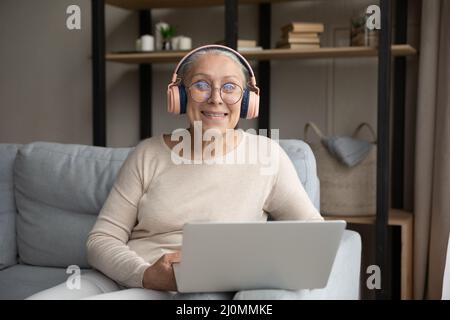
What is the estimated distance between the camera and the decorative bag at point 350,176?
2.97 metres

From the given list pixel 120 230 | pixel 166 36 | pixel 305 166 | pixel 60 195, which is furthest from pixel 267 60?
pixel 120 230

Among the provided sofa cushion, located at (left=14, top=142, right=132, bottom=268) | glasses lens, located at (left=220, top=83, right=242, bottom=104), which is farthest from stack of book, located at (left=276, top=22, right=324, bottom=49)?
glasses lens, located at (left=220, top=83, right=242, bottom=104)

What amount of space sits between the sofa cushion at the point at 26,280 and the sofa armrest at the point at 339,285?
913 millimetres

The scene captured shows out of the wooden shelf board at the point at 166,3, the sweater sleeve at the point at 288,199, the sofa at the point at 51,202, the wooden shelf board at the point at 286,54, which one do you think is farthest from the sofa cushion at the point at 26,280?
the wooden shelf board at the point at 166,3

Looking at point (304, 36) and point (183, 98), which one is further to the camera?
point (304, 36)

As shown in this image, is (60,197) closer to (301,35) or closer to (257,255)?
(257,255)

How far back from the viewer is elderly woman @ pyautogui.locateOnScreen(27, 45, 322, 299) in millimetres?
1765

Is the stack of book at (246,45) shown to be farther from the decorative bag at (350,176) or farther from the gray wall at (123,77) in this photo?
the decorative bag at (350,176)

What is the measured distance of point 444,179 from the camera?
2.91m

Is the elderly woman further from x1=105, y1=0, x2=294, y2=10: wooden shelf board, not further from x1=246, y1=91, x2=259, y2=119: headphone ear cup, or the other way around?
x1=105, y1=0, x2=294, y2=10: wooden shelf board

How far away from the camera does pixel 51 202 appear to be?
2.31 meters

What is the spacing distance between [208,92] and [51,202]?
0.83 meters
